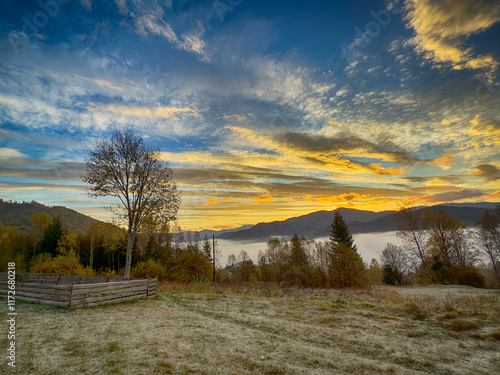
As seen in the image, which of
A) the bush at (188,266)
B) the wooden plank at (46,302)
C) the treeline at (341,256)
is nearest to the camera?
the wooden plank at (46,302)

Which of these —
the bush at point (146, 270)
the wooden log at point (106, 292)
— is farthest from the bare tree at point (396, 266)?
the wooden log at point (106, 292)

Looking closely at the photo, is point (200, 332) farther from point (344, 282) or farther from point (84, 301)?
point (344, 282)

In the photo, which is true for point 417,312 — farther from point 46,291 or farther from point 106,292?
point 46,291

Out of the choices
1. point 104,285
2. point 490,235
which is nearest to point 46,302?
point 104,285

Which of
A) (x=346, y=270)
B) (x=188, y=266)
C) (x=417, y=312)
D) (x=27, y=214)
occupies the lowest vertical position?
(x=346, y=270)

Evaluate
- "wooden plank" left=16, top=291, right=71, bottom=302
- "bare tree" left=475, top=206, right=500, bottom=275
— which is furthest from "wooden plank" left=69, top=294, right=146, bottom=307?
"bare tree" left=475, top=206, right=500, bottom=275

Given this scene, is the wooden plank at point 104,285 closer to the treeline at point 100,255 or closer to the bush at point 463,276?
the treeline at point 100,255

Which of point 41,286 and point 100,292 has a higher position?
point 41,286

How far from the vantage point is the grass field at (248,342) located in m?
5.21

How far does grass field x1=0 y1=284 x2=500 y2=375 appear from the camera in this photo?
17.1 feet

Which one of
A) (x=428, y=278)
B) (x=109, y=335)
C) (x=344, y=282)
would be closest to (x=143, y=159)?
(x=109, y=335)

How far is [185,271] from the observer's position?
3822 centimetres

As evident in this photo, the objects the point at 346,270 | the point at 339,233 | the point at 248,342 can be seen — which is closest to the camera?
the point at 248,342

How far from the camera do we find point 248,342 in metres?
6.86
